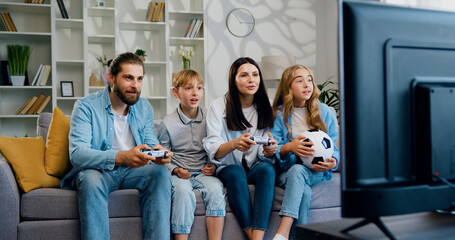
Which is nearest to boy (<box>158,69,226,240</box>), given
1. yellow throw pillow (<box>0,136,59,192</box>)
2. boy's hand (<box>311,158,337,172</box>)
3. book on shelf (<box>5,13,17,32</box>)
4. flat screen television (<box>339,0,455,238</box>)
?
boy's hand (<box>311,158,337,172</box>)

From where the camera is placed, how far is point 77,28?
4566 mm

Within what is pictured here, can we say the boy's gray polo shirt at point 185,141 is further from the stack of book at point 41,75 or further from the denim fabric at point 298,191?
the stack of book at point 41,75

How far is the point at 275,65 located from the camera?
4.50 meters

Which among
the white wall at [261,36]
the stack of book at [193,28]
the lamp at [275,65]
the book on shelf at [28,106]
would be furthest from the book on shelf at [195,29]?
the book on shelf at [28,106]

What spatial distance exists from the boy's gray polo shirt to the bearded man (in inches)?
3.9

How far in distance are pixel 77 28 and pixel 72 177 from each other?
2841 millimetres

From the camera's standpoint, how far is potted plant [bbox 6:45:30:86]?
4199 mm

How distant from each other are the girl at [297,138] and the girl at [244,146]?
84mm

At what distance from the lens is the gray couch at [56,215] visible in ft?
6.46

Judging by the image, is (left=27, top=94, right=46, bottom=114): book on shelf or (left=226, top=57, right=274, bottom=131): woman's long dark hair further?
(left=27, top=94, right=46, bottom=114): book on shelf

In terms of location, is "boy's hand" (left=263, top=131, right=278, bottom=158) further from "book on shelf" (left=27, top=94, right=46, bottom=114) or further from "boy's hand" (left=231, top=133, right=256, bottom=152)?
"book on shelf" (left=27, top=94, right=46, bottom=114)

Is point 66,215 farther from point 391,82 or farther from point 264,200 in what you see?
point 391,82

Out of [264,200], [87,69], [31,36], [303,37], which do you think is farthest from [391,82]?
[303,37]

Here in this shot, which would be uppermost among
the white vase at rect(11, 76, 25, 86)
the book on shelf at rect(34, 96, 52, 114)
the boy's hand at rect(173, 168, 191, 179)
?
the white vase at rect(11, 76, 25, 86)
